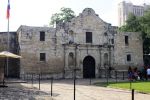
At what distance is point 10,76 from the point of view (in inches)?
1484

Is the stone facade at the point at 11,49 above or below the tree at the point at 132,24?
below

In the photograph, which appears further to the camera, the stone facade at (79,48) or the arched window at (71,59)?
the arched window at (71,59)

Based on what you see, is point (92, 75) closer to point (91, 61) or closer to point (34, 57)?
point (91, 61)

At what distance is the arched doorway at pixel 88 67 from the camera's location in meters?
38.9

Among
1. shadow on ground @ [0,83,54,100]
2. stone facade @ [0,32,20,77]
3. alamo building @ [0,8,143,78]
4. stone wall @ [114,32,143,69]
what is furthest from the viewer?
stone wall @ [114,32,143,69]

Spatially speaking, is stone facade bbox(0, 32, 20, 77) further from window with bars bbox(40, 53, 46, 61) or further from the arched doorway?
the arched doorway

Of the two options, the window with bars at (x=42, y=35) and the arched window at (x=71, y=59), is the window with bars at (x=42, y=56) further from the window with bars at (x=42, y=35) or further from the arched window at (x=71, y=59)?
the arched window at (x=71, y=59)

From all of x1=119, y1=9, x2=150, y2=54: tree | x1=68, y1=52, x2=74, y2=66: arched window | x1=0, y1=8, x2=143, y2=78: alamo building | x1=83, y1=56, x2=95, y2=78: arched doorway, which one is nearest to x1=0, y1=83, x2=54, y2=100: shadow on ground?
x1=0, y1=8, x2=143, y2=78: alamo building

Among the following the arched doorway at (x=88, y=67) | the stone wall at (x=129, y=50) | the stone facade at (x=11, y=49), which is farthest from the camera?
the stone wall at (x=129, y=50)

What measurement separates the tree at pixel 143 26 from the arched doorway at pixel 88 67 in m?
7.91

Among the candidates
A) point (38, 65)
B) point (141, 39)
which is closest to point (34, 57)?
point (38, 65)

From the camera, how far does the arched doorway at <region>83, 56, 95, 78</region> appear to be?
38875 mm

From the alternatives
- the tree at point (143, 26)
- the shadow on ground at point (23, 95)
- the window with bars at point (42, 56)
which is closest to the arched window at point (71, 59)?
the window with bars at point (42, 56)

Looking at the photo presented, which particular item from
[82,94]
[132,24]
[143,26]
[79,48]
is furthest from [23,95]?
[132,24]
